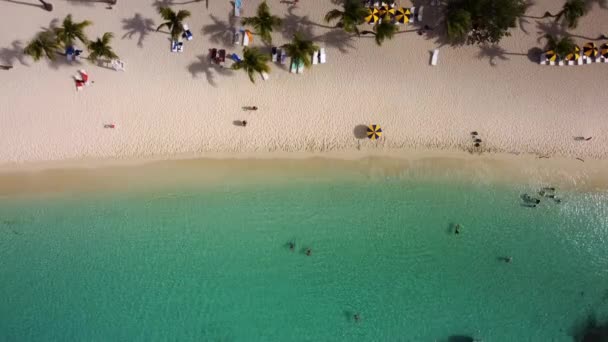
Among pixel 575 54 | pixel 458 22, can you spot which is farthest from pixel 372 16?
pixel 575 54

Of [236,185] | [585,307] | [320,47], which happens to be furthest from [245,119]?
[585,307]

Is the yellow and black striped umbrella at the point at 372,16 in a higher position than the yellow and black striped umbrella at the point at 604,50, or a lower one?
higher

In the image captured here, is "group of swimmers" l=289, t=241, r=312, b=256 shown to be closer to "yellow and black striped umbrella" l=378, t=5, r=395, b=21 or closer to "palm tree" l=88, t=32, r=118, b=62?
"yellow and black striped umbrella" l=378, t=5, r=395, b=21

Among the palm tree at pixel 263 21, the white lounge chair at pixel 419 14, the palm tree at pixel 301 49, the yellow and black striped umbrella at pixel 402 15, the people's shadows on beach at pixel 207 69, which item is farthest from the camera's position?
the people's shadows on beach at pixel 207 69

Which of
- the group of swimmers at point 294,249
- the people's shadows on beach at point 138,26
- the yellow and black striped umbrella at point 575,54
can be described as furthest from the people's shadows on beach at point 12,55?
the yellow and black striped umbrella at point 575,54

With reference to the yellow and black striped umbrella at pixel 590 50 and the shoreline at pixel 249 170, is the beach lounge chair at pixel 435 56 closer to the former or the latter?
the shoreline at pixel 249 170

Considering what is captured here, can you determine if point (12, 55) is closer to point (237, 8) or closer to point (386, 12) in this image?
point (237, 8)
